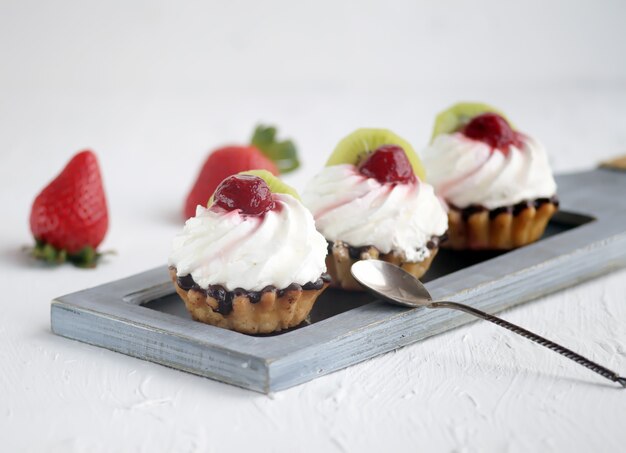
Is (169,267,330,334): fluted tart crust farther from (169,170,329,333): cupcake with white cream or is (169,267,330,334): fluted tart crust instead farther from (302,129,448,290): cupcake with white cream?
(302,129,448,290): cupcake with white cream

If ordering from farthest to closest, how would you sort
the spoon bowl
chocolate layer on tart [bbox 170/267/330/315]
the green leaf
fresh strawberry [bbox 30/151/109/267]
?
the green leaf
fresh strawberry [bbox 30/151/109/267]
the spoon bowl
chocolate layer on tart [bbox 170/267/330/315]

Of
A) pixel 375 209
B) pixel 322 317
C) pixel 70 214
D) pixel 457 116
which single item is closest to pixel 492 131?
pixel 457 116

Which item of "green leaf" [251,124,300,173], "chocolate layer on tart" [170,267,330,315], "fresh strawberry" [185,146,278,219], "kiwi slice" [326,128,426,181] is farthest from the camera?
"green leaf" [251,124,300,173]

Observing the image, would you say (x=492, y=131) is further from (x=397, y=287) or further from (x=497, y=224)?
(x=397, y=287)

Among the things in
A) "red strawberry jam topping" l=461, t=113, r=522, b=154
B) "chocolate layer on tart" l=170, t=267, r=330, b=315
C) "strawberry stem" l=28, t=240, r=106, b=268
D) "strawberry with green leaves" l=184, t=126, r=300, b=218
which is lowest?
"strawberry stem" l=28, t=240, r=106, b=268

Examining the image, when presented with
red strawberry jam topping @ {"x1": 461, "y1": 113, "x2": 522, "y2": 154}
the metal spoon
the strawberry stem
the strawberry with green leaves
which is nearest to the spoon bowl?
the metal spoon

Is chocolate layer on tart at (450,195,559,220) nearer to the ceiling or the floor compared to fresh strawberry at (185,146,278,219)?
nearer to the ceiling

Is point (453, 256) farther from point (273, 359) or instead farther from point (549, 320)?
point (273, 359)

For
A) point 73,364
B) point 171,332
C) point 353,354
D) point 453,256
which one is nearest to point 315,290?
point 353,354
